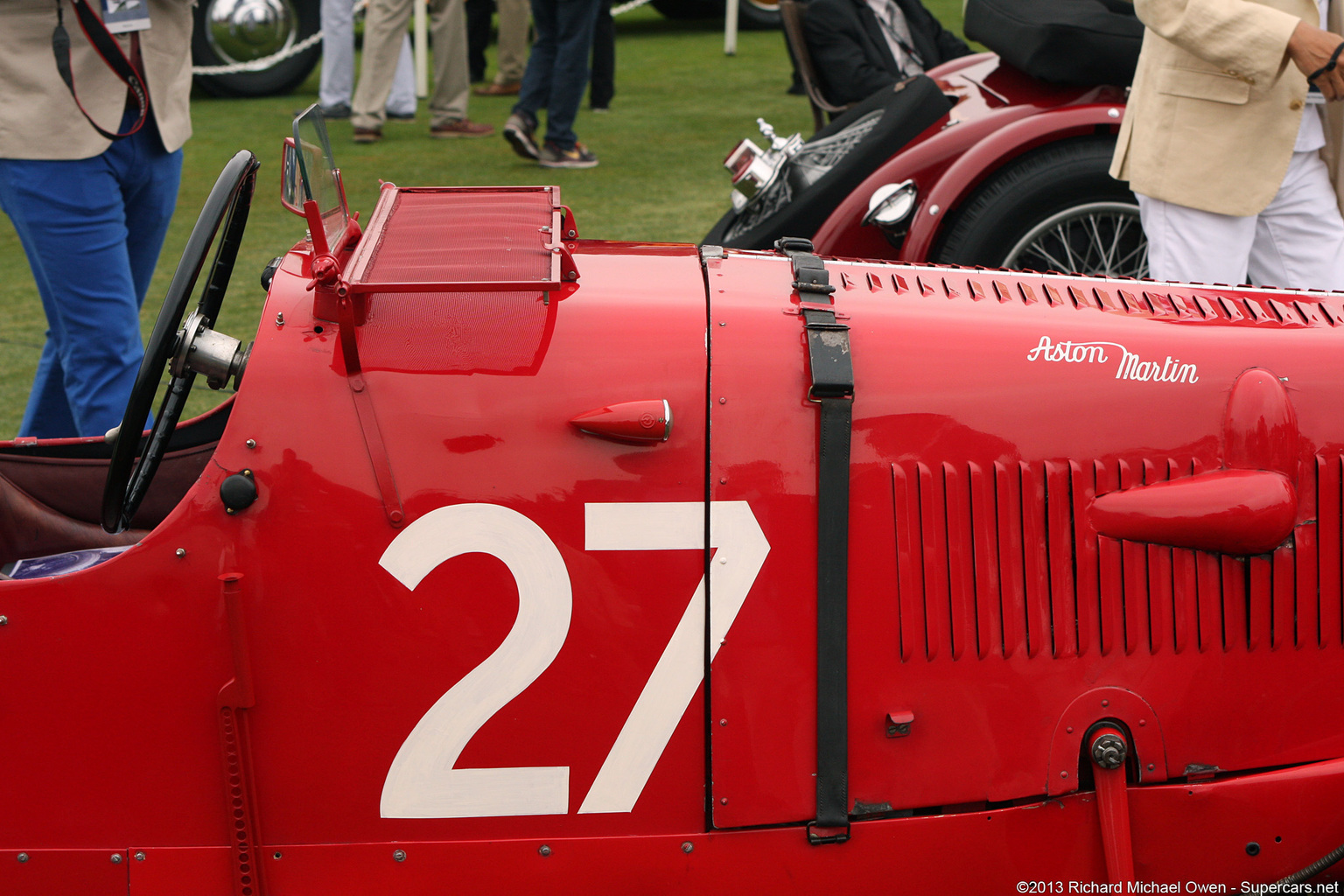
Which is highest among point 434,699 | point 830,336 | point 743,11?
point 830,336

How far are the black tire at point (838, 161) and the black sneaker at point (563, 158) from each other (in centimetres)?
374

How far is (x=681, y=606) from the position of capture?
153 centimetres

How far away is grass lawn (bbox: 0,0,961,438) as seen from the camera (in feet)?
16.8

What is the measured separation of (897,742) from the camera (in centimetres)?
159

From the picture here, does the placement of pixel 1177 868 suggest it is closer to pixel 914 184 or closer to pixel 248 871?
pixel 248 871

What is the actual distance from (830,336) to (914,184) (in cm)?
201

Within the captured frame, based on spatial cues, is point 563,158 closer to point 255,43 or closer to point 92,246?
point 255,43

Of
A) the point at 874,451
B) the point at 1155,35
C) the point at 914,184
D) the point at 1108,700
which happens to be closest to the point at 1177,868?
the point at 1108,700

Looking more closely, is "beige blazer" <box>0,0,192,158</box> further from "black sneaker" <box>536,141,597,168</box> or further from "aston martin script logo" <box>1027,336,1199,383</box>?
"black sneaker" <box>536,141,597,168</box>

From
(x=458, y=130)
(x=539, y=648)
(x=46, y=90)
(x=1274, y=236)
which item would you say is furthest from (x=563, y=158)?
(x=539, y=648)

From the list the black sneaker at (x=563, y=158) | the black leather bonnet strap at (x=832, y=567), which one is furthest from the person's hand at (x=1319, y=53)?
the black sneaker at (x=563, y=158)

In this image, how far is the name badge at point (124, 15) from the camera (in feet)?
8.61

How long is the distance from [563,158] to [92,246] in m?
4.82

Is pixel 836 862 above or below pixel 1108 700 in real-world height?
below
